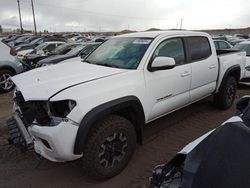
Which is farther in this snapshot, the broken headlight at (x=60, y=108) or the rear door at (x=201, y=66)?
the rear door at (x=201, y=66)

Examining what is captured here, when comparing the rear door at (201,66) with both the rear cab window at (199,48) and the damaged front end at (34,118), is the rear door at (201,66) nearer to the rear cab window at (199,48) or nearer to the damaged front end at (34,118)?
the rear cab window at (199,48)

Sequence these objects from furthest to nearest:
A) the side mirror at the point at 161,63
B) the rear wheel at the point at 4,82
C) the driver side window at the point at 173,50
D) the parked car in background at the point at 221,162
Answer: the rear wheel at the point at 4,82, the driver side window at the point at 173,50, the side mirror at the point at 161,63, the parked car in background at the point at 221,162

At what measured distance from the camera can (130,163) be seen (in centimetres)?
370

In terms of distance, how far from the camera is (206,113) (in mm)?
5766

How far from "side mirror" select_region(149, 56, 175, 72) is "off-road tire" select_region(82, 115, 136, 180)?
87cm

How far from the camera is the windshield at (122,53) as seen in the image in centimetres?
375

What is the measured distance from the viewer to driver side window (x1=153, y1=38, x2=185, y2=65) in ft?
13.2

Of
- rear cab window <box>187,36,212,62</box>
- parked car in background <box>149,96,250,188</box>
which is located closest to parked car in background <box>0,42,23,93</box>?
rear cab window <box>187,36,212,62</box>

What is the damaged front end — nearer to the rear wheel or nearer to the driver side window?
the driver side window

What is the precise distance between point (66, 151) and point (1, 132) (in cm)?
262

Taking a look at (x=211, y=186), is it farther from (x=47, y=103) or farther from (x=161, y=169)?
(x=47, y=103)

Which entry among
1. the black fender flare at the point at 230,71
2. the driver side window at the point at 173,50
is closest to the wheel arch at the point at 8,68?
the driver side window at the point at 173,50

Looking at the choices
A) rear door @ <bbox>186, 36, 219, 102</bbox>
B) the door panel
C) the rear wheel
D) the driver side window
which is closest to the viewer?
the door panel

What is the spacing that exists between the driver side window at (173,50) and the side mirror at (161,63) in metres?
0.29
